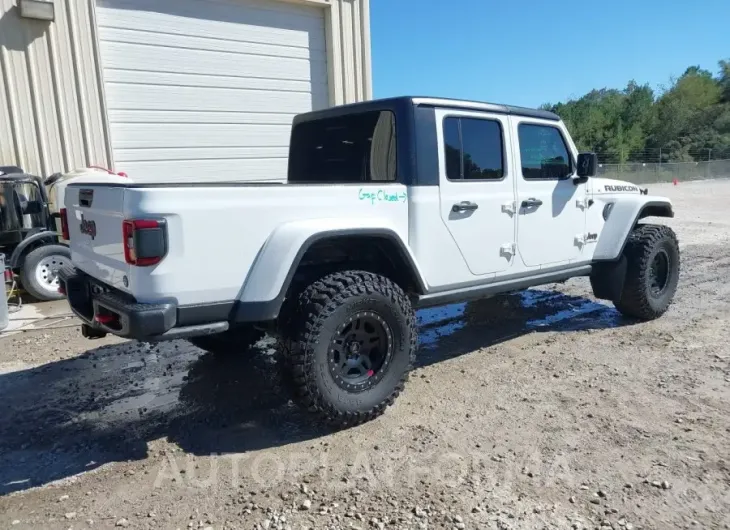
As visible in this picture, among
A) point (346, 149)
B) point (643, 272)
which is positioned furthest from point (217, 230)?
point (643, 272)

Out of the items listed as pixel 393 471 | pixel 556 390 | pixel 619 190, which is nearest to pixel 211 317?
pixel 393 471

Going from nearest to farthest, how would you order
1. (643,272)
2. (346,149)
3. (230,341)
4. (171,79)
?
(346,149), (230,341), (643,272), (171,79)

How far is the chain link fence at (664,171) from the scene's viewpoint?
109 feet

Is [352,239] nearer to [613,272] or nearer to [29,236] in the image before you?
[613,272]

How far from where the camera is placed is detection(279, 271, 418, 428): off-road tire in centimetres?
335

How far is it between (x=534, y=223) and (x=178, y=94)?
21.6 ft

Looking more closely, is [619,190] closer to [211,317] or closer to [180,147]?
[211,317]

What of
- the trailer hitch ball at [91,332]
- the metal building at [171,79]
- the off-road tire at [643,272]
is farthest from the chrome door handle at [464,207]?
the metal building at [171,79]

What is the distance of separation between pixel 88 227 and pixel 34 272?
14.5 ft

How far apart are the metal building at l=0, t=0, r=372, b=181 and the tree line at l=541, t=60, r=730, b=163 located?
41820 millimetres

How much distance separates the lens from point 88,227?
3.51 metres

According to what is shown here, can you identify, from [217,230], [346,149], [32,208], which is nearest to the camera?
[217,230]

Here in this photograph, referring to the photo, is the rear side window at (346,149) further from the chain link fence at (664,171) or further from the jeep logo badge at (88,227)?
the chain link fence at (664,171)

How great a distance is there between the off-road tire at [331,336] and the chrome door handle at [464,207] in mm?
753
